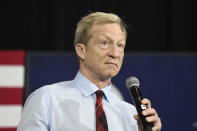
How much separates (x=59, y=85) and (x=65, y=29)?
60.8 inches

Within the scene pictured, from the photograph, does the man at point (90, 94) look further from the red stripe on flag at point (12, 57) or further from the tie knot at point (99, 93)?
the red stripe on flag at point (12, 57)

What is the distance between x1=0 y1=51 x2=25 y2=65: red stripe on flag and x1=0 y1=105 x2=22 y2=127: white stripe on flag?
0.78 ft

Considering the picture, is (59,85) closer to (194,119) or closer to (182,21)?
(194,119)

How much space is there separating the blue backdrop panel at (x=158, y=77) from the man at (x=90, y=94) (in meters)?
0.85

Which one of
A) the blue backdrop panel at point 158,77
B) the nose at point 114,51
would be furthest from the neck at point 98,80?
the blue backdrop panel at point 158,77

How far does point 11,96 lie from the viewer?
2406 millimetres

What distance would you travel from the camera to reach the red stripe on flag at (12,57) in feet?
7.88

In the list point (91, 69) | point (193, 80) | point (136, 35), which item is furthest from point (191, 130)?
point (91, 69)

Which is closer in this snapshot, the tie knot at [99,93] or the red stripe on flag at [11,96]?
the tie knot at [99,93]

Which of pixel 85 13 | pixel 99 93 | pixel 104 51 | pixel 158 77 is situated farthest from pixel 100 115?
pixel 85 13

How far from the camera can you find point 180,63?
95.8 inches

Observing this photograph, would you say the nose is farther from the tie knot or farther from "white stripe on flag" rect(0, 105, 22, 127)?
"white stripe on flag" rect(0, 105, 22, 127)

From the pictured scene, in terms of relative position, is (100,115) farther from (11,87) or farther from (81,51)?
(11,87)

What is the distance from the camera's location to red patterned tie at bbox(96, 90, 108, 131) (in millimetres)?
1395
